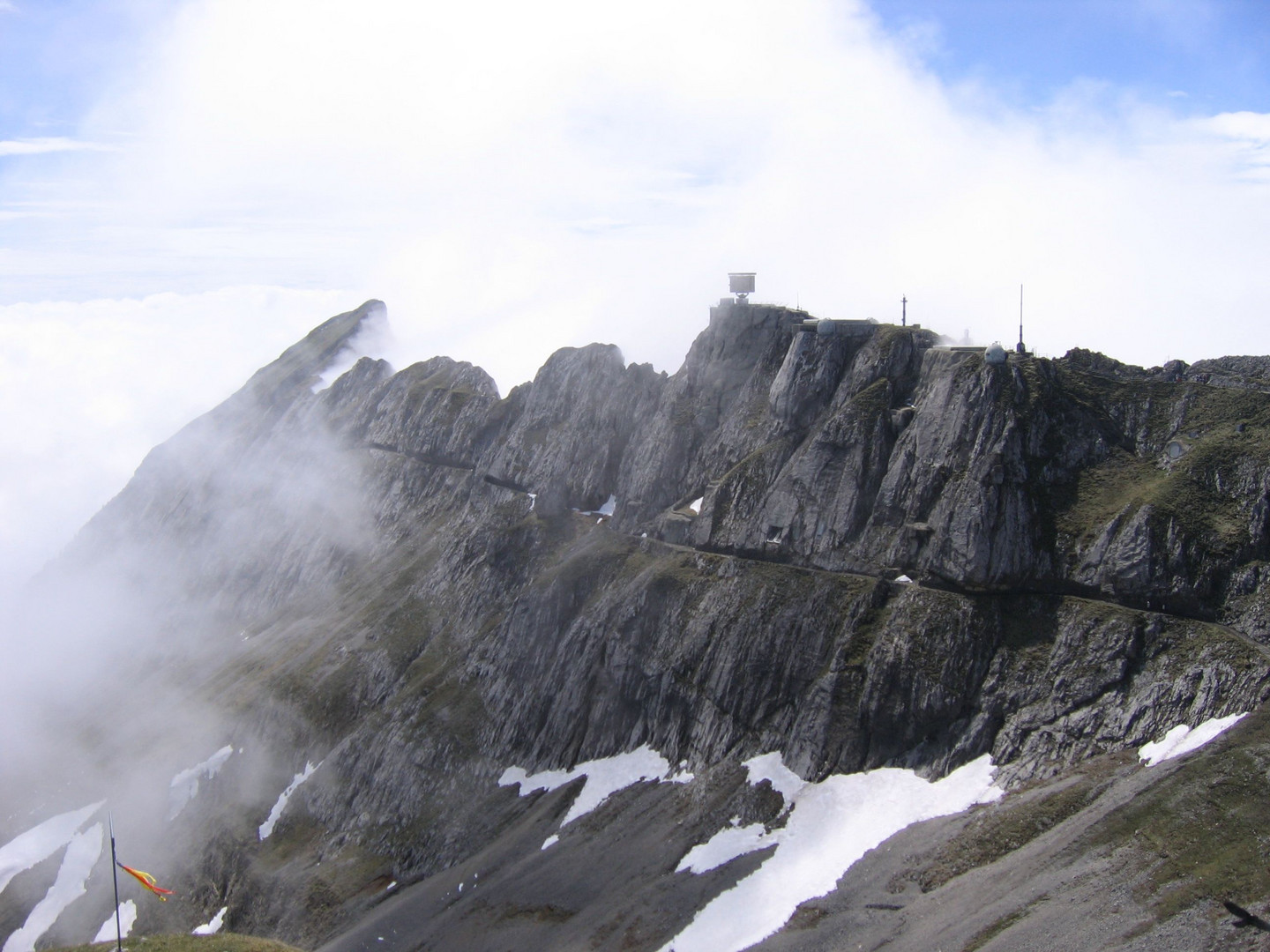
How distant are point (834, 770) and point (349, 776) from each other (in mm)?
55725

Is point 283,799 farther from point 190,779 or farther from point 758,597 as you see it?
point 758,597

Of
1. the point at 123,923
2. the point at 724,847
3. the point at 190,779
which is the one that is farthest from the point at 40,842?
the point at 724,847

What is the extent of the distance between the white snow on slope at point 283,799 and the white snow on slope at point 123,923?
14672 mm

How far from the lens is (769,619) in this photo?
90.1m

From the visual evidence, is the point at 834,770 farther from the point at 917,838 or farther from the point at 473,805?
the point at 473,805

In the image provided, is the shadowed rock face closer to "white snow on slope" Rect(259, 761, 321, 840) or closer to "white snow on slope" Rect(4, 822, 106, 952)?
"white snow on slope" Rect(259, 761, 321, 840)

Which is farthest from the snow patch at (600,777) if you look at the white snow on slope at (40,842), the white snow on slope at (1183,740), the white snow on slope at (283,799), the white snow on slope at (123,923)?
the white snow on slope at (40,842)

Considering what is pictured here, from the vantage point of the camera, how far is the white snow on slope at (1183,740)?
59281 millimetres

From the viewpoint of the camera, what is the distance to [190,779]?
377 ft

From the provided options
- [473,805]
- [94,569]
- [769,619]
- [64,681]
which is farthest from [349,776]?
[94,569]

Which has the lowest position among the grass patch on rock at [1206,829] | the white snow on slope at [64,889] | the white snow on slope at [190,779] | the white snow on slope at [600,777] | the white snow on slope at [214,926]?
the white snow on slope at [64,889]

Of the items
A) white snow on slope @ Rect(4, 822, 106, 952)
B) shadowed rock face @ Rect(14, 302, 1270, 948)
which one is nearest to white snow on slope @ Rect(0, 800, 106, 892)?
white snow on slope @ Rect(4, 822, 106, 952)

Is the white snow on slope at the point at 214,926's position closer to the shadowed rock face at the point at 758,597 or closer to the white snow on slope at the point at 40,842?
the shadowed rock face at the point at 758,597

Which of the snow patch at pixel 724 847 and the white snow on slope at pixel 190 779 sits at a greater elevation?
the snow patch at pixel 724 847
